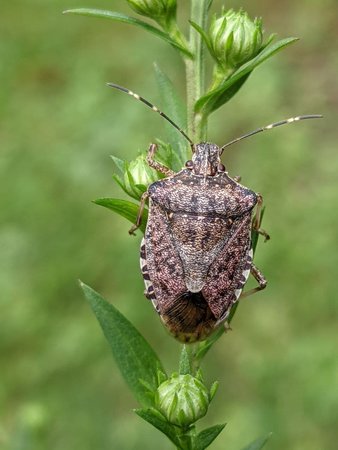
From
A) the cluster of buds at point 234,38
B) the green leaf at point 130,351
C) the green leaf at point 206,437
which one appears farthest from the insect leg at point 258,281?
the cluster of buds at point 234,38

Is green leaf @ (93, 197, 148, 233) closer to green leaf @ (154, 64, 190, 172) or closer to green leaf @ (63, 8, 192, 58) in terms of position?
green leaf @ (154, 64, 190, 172)

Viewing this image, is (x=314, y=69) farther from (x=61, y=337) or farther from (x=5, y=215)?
(x=61, y=337)


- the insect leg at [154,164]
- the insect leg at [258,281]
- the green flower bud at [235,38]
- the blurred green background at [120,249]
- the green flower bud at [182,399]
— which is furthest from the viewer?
the blurred green background at [120,249]

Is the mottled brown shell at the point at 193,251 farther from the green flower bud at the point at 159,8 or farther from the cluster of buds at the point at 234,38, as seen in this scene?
the green flower bud at the point at 159,8

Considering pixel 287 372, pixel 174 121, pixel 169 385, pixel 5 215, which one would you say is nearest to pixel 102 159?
pixel 5 215

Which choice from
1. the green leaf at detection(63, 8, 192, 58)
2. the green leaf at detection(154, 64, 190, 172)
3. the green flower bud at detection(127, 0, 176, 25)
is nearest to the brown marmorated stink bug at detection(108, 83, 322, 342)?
the green leaf at detection(154, 64, 190, 172)
